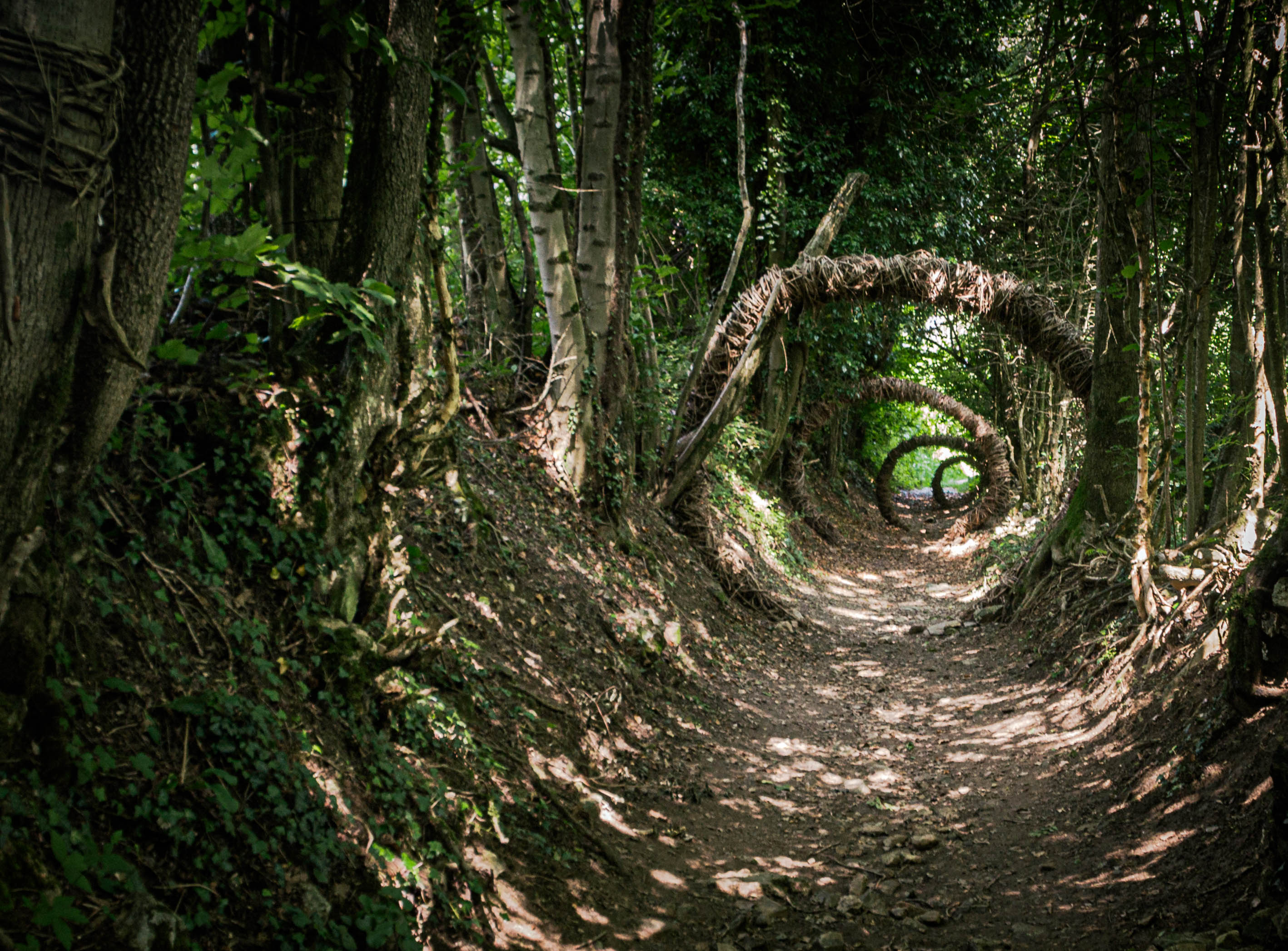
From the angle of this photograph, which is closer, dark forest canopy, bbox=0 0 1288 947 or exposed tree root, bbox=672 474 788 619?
dark forest canopy, bbox=0 0 1288 947

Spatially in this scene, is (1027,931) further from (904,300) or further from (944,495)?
(944,495)

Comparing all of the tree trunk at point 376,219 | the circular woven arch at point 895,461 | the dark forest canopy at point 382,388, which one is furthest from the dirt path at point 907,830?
the circular woven arch at point 895,461

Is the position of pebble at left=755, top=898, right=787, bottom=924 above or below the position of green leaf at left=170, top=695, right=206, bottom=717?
below

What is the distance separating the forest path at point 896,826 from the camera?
335 cm

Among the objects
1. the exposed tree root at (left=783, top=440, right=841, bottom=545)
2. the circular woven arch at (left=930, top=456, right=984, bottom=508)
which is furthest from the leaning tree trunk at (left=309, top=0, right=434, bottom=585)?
the circular woven arch at (left=930, top=456, right=984, bottom=508)

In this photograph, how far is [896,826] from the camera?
4391mm

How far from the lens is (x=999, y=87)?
6461 mm

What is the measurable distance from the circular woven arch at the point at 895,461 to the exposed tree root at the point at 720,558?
12032 millimetres

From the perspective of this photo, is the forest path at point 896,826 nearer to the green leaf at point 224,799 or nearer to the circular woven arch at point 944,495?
the green leaf at point 224,799

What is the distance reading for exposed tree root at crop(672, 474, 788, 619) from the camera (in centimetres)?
903

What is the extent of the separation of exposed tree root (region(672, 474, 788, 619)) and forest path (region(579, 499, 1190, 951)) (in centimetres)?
138

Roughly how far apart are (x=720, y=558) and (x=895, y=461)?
1343 cm

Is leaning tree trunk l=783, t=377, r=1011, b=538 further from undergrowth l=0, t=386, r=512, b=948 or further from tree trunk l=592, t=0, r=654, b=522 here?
undergrowth l=0, t=386, r=512, b=948

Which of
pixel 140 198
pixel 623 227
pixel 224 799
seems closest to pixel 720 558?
pixel 623 227
